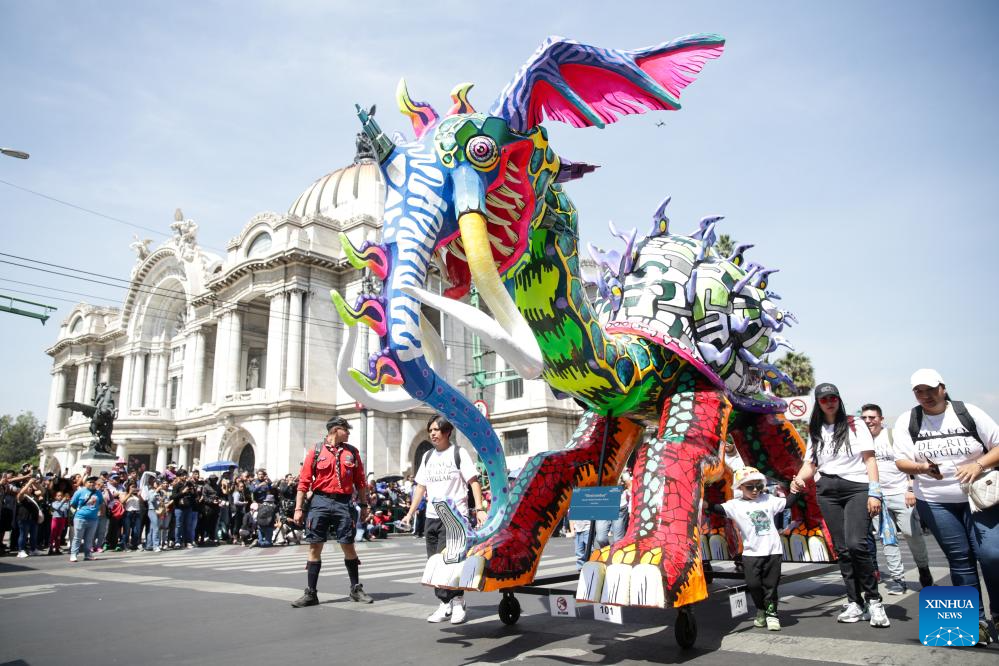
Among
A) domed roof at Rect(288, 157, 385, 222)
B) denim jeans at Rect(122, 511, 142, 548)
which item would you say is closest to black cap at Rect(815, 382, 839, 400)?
denim jeans at Rect(122, 511, 142, 548)

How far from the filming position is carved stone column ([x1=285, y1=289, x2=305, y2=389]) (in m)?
31.8

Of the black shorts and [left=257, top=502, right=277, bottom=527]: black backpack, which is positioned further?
[left=257, top=502, right=277, bottom=527]: black backpack

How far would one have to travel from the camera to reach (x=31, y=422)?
89.6 meters

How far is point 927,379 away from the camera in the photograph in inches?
169

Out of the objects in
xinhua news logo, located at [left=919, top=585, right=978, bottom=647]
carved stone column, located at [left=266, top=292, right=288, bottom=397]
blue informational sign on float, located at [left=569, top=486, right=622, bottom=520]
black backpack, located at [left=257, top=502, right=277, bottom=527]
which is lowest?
xinhua news logo, located at [left=919, top=585, right=978, bottom=647]

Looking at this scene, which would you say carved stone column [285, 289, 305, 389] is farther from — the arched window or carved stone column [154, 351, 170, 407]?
carved stone column [154, 351, 170, 407]

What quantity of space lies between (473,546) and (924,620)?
2.84 m

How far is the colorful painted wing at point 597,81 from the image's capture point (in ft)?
15.4

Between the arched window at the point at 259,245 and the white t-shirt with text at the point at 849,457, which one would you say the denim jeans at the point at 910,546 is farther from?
the arched window at the point at 259,245

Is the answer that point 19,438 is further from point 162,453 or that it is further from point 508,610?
point 508,610

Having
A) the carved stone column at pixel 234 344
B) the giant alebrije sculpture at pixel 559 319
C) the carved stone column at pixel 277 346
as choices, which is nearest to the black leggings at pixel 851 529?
the giant alebrije sculpture at pixel 559 319

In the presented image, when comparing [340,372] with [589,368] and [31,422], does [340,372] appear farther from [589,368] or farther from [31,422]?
[31,422]

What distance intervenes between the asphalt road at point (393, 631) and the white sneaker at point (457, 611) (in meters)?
0.10

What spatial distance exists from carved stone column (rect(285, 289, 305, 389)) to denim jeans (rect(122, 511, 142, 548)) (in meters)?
15.7
